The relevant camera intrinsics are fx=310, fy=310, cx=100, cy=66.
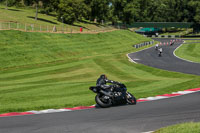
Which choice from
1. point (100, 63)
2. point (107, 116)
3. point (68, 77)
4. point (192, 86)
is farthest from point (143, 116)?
point (100, 63)

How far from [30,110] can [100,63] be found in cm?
3264

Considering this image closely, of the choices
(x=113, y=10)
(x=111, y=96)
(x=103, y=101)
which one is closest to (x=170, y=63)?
(x=111, y=96)

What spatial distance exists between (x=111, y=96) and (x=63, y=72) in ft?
80.5

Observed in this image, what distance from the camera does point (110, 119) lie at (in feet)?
47.0

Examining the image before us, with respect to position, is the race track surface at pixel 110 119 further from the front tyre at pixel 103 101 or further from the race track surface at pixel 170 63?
the race track surface at pixel 170 63

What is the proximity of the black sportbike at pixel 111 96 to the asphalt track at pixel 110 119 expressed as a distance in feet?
1.18

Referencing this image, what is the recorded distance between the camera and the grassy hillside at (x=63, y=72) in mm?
21750

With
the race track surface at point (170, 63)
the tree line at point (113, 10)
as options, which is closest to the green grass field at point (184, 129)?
the race track surface at point (170, 63)

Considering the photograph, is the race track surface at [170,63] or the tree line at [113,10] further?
the tree line at [113,10]

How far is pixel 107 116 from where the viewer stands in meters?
15.0

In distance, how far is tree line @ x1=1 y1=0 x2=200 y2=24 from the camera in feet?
360

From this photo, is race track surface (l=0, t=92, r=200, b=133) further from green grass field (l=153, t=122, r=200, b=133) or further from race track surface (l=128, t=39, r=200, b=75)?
race track surface (l=128, t=39, r=200, b=75)

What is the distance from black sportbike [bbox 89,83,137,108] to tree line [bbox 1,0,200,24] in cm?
5597

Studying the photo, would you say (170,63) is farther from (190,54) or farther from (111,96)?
(111,96)
